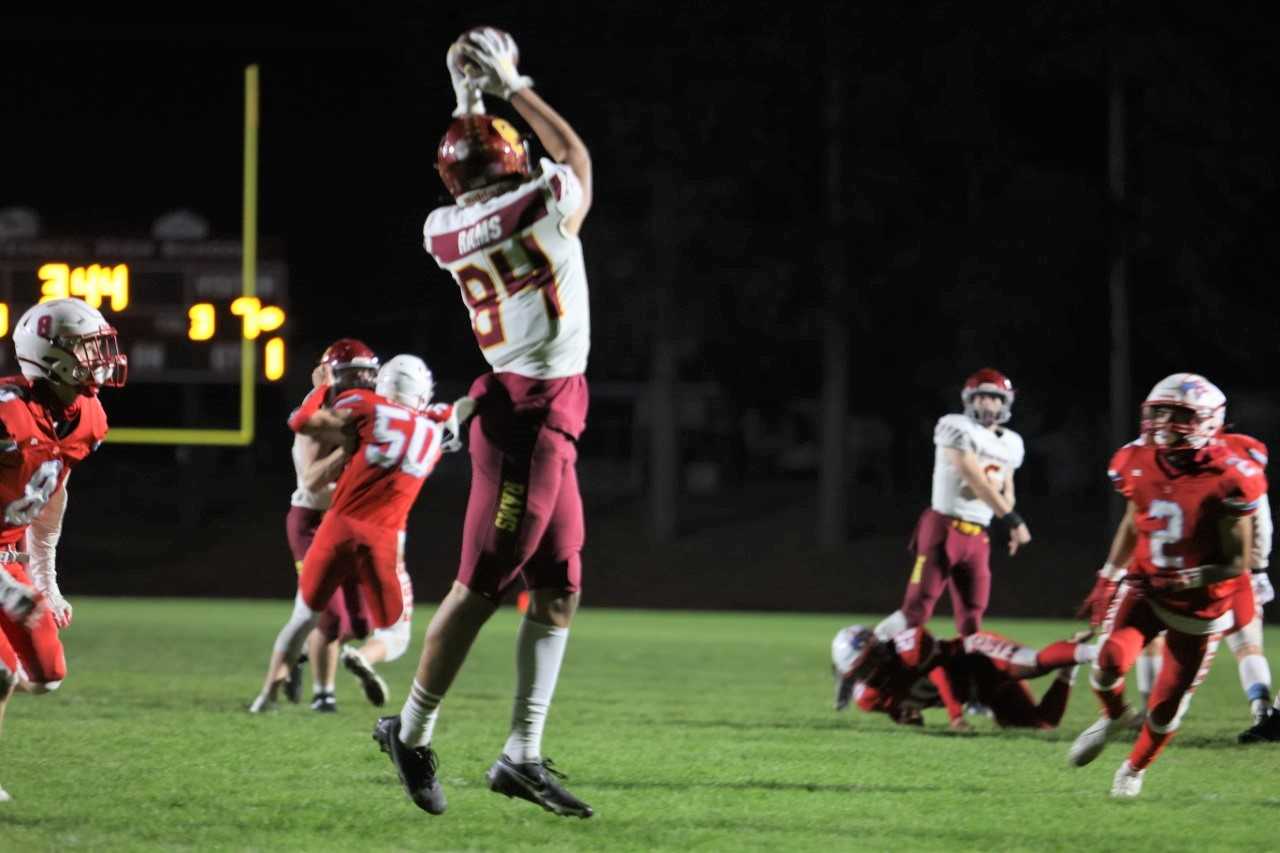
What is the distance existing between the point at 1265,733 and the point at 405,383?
4496 millimetres

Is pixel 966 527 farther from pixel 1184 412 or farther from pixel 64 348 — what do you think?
pixel 64 348

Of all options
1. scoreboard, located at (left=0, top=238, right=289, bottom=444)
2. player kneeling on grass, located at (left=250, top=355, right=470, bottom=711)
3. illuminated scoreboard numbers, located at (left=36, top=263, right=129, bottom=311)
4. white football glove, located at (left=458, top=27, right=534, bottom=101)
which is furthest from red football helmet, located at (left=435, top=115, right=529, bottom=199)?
illuminated scoreboard numbers, located at (left=36, top=263, right=129, bottom=311)

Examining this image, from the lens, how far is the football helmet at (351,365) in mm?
8500

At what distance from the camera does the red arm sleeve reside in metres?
7.95

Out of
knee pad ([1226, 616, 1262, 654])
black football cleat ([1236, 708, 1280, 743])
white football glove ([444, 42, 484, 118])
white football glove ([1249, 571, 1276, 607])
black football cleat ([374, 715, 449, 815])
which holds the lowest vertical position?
black football cleat ([1236, 708, 1280, 743])

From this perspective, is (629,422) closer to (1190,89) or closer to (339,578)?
(1190,89)

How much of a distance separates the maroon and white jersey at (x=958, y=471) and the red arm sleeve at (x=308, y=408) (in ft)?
11.2

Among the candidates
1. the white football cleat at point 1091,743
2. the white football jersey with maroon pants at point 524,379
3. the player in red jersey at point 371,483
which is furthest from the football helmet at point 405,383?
the white football cleat at point 1091,743

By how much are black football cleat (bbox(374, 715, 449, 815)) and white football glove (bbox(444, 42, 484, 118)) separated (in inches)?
75.3

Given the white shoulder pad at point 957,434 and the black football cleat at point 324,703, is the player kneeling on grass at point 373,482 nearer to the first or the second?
the black football cleat at point 324,703

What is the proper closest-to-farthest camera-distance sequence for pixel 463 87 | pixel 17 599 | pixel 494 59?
pixel 494 59, pixel 463 87, pixel 17 599

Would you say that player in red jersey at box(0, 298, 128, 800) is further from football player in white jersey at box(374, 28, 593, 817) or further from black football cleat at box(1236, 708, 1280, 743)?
black football cleat at box(1236, 708, 1280, 743)

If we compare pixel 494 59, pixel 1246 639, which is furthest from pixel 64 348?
pixel 1246 639

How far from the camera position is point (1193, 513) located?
633cm
